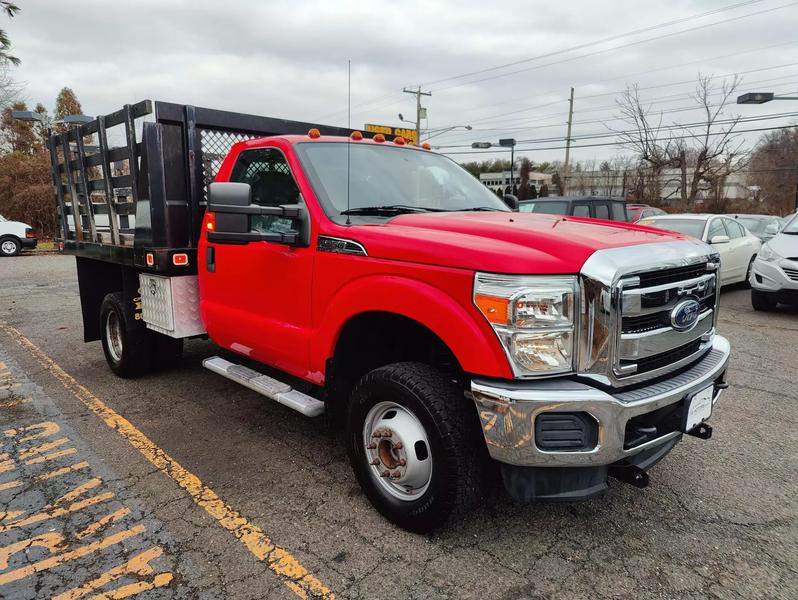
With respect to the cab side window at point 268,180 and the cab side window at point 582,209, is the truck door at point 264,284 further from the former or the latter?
the cab side window at point 582,209

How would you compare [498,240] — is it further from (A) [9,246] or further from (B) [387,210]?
(A) [9,246]

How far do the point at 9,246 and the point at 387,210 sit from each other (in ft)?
71.8

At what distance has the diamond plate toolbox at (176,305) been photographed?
4438 millimetres

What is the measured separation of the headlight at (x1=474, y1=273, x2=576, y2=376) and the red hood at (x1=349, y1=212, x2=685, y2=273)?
0.21 feet

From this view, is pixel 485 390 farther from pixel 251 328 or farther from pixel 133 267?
pixel 133 267

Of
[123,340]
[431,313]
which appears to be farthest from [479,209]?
[123,340]

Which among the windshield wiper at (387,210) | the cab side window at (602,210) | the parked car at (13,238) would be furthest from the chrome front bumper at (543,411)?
the parked car at (13,238)

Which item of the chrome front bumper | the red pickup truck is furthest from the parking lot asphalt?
the chrome front bumper

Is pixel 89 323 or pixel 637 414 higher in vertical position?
pixel 637 414

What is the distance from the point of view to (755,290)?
863cm

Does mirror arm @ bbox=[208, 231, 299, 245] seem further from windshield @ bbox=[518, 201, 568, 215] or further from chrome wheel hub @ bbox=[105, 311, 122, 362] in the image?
windshield @ bbox=[518, 201, 568, 215]

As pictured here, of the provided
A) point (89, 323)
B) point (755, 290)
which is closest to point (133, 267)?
point (89, 323)

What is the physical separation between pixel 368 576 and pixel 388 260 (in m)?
1.47

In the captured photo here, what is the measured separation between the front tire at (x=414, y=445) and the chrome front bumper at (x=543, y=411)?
0.63 feet
